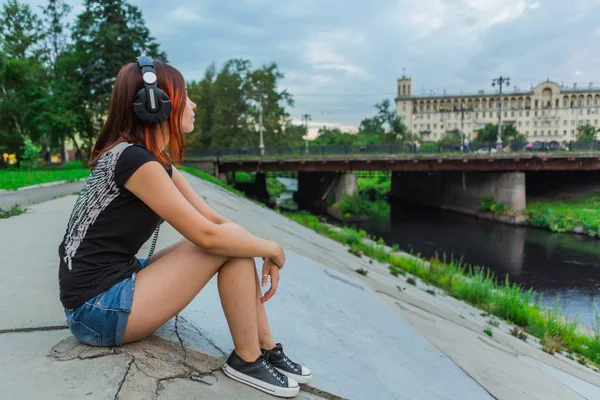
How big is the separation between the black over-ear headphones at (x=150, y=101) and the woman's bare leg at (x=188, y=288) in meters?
0.77

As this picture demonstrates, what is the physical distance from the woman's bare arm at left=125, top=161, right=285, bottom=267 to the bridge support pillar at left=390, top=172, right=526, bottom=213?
3724cm

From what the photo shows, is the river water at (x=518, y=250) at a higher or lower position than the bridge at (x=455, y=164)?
lower

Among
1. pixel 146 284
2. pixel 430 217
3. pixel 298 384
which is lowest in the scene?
pixel 430 217

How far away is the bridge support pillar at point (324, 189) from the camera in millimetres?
40219

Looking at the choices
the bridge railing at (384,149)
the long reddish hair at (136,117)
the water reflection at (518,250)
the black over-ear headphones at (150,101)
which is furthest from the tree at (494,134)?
the black over-ear headphones at (150,101)

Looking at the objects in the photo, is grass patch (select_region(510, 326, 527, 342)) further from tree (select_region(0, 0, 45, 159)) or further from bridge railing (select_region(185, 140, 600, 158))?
tree (select_region(0, 0, 45, 159))

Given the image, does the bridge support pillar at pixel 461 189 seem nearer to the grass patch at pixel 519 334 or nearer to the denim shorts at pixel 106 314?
the grass patch at pixel 519 334

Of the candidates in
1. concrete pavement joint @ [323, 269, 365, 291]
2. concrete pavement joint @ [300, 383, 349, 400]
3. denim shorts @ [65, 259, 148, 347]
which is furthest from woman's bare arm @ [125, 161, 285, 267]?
concrete pavement joint @ [323, 269, 365, 291]

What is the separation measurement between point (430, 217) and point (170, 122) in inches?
1486

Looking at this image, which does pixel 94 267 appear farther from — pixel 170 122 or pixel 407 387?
pixel 407 387

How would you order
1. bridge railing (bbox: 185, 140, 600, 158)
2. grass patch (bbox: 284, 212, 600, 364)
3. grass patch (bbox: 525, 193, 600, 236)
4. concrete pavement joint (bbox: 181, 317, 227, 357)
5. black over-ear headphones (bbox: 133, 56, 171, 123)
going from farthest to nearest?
bridge railing (bbox: 185, 140, 600, 158), grass patch (bbox: 525, 193, 600, 236), grass patch (bbox: 284, 212, 600, 364), concrete pavement joint (bbox: 181, 317, 227, 357), black over-ear headphones (bbox: 133, 56, 171, 123)

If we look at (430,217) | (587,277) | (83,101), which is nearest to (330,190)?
(430,217)

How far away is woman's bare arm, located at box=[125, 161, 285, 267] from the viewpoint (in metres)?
2.32

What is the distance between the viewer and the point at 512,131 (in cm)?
8256
